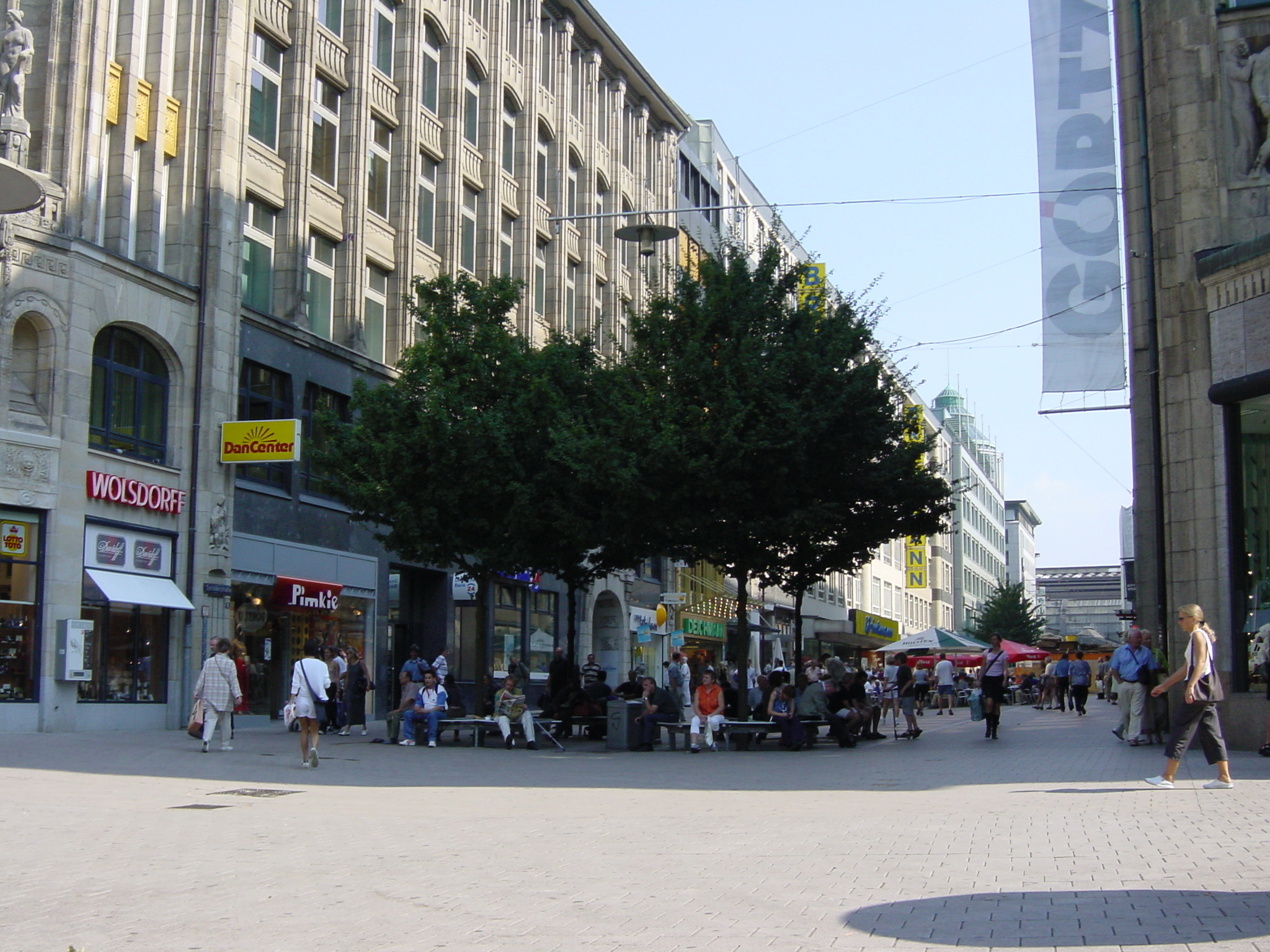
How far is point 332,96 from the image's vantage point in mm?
31812

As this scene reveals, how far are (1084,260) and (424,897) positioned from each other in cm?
2147

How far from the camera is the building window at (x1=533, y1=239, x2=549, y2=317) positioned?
4194 cm

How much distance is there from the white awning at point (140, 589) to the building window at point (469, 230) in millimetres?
14634

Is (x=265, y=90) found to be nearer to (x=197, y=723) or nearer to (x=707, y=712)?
(x=197, y=723)

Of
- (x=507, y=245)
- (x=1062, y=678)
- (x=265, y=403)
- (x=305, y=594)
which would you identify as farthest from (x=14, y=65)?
(x=1062, y=678)

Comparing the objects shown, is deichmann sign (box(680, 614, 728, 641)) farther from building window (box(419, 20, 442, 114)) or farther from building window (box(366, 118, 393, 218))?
building window (box(366, 118, 393, 218))

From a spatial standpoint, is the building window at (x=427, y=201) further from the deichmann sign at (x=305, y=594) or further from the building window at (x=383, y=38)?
the deichmann sign at (x=305, y=594)

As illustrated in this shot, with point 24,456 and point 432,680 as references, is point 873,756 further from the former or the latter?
point 24,456

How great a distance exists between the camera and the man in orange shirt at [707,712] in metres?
21.5

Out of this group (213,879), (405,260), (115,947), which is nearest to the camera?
(115,947)

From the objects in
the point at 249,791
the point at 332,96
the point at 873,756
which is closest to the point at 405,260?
the point at 332,96

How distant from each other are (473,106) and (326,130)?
8.09m

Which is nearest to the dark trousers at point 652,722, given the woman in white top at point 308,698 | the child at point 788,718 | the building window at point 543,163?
the child at point 788,718

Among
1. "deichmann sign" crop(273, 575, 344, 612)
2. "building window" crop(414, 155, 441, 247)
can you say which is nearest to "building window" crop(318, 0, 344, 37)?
"building window" crop(414, 155, 441, 247)
